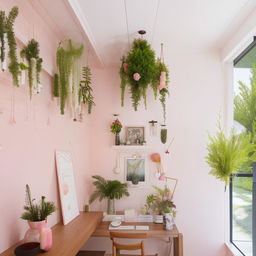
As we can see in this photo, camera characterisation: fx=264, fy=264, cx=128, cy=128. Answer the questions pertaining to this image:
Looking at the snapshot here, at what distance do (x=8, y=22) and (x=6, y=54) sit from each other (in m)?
0.20

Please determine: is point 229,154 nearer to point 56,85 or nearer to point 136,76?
point 136,76

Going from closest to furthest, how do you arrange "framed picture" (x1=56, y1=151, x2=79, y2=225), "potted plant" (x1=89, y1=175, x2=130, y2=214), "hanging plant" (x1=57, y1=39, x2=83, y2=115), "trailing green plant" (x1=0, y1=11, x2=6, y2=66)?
"trailing green plant" (x1=0, y1=11, x2=6, y2=66) → "hanging plant" (x1=57, y1=39, x2=83, y2=115) → "framed picture" (x1=56, y1=151, x2=79, y2=225) → "potted plant" (x1=89, y1=175, x2=130, y2=214)

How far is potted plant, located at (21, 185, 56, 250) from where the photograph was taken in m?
1.78

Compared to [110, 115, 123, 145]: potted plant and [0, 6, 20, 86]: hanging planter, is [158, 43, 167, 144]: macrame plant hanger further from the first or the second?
[0, 6, 20, 86]: hanging planter

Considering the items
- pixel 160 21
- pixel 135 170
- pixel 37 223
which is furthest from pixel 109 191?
pixel 160 21

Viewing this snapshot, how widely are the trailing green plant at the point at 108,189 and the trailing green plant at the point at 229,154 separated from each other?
1149 millimetres

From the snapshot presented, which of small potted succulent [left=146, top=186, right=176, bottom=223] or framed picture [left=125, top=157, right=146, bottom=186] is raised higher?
framed picture [left=125, top=157, right=146, bottom=186]

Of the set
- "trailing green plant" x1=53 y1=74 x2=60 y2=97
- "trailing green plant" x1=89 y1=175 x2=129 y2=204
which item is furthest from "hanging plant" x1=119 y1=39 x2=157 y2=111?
"trailing green plant" x1=89 y1=175 x2=129 y2=204

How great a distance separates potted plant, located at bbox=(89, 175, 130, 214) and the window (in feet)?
4.54

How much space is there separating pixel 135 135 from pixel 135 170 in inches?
18.9

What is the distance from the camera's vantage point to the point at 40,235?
1.77m

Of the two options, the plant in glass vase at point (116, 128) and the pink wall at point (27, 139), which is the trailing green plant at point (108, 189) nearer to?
the plant in glass vase at point (116, 128)

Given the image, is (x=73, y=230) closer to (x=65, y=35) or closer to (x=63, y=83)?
(x=63, y=83)

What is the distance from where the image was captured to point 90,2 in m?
2.30
